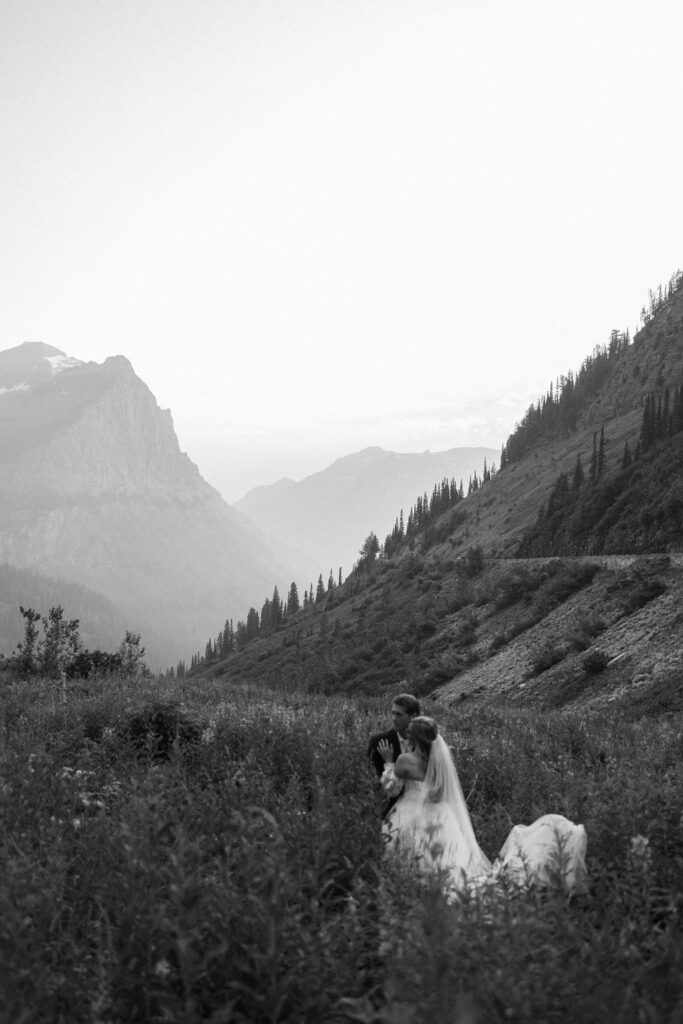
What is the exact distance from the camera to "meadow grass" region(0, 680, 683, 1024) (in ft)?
8.97

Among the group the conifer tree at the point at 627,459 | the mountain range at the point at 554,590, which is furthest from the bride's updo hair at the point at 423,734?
the conifer tree at the point at 627,459

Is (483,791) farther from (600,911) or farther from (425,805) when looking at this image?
(600,911)

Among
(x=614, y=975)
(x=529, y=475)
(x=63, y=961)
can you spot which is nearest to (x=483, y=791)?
(x=614, y=975)

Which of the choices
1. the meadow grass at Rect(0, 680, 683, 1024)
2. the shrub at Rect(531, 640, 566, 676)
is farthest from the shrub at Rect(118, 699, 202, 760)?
the shrub at Rect(531, 640, 566, 676)

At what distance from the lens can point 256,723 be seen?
9.29 metres

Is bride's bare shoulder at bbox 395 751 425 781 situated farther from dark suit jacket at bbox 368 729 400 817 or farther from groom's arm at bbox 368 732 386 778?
groom's arm at bbox 368 732 386 778

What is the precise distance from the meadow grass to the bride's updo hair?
0.70 metres

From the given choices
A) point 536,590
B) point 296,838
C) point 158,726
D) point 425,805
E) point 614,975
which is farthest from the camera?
point 536,590

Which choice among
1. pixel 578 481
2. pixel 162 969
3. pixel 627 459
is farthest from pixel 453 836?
pixel 578 481

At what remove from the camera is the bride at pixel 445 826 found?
4.70m

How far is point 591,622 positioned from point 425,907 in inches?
1078

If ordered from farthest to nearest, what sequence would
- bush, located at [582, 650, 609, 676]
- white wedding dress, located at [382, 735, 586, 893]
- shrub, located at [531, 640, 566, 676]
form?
1. shrub, located at [531, 640, 566, 676]
2. bush, located at [582, 650, 609, 676]
3. white wedding dress, located at [382, 735, 586, 893]

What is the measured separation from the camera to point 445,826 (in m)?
A: 5.48

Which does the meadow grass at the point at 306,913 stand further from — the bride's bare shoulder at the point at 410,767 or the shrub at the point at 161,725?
the shrub at the point at 161,725
